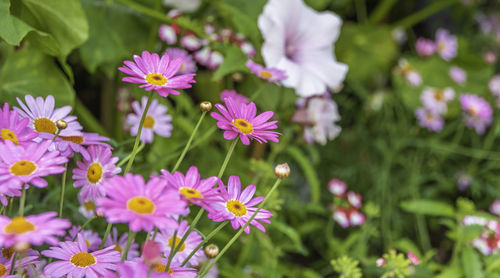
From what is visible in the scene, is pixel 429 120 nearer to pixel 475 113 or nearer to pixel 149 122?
pixel 475 113

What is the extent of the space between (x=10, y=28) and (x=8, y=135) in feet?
Result: 0.81

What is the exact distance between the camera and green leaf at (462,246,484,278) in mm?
761

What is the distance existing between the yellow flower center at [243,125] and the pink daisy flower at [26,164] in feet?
0.49

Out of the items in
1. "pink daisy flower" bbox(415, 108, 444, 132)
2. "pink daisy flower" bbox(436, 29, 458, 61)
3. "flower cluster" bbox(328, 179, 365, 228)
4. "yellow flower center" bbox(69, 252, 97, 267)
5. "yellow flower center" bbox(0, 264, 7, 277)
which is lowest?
"flower cluster" bbox(328, 179, 365, 228)

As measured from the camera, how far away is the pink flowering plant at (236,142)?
1.30ft

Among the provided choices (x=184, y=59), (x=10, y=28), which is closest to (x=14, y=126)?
(x=10, y=28)

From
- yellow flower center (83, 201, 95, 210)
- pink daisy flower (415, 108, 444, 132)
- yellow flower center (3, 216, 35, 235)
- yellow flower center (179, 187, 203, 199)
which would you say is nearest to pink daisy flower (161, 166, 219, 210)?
yellow flower center (179, 187, 203, 199)

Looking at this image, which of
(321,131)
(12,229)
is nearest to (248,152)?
(321,131)

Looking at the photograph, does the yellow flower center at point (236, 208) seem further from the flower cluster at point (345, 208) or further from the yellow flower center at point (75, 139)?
the flower cluster at point (345, 208)

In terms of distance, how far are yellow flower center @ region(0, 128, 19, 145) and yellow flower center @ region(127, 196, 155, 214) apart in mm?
151

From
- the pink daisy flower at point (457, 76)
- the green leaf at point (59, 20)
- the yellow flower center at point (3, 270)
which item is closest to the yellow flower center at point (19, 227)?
the yellow flower center at point (3, 270)

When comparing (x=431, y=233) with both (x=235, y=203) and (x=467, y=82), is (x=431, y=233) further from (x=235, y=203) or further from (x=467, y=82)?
(x=235, y=203)

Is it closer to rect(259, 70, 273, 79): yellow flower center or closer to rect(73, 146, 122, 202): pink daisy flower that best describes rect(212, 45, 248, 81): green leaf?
rect(259, 70, 273, 79): yellow flower center

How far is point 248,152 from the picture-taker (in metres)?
1.20
